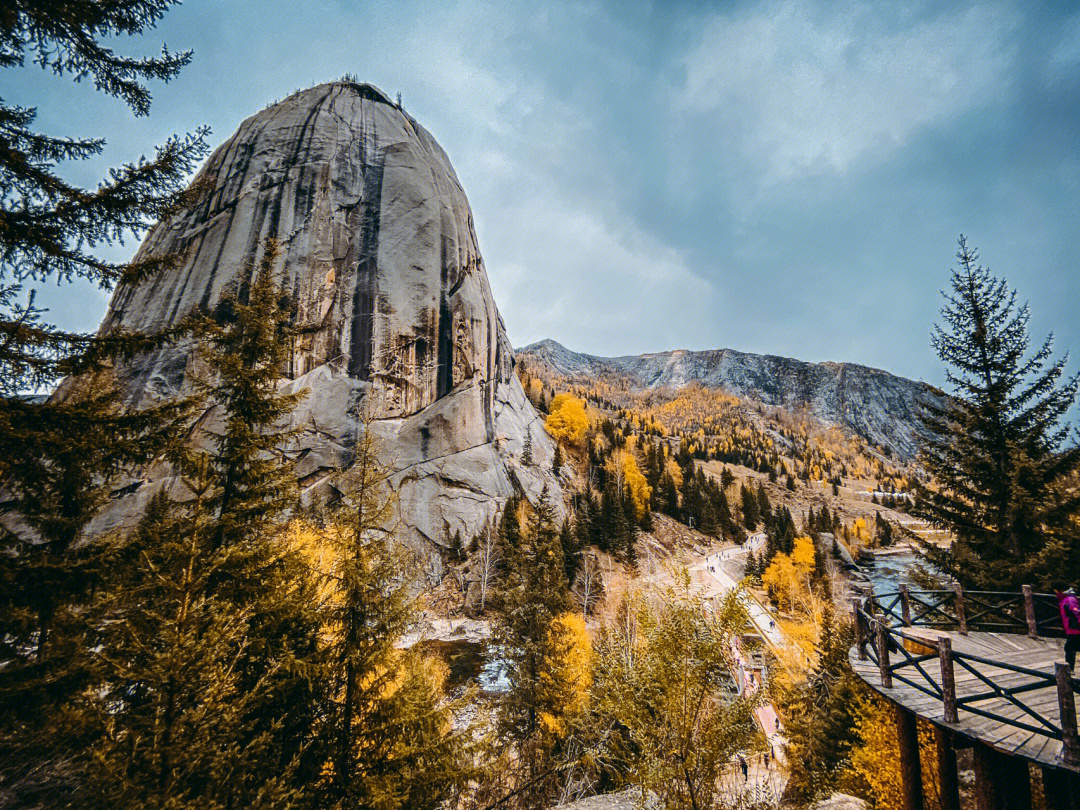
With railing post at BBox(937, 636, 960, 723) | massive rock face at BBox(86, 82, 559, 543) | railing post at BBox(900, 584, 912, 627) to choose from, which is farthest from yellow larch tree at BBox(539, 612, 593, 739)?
massive rock face at BBox(86, 82, 559, 543)

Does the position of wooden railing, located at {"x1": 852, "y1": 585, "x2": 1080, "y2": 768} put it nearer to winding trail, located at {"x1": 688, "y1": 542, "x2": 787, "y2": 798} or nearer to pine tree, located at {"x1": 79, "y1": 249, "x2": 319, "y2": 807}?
winding trail, located at {"x1": 688, "y1": 542, "x2": 787, "y2": 798}

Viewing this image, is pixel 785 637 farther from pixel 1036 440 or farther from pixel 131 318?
pixel 131 318

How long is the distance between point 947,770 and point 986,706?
1241mm

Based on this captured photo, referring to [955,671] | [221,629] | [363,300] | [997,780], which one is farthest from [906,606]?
[363,300]

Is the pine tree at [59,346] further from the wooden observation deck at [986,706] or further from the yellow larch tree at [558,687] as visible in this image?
the yellow larch tree at [558,687]

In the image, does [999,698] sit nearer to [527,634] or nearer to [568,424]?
[527,634]

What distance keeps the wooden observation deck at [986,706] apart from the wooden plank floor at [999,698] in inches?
0.5

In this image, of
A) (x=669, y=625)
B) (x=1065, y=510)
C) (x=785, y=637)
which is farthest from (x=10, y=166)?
(x=785, y=637)

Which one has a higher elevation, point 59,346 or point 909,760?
point 59,346

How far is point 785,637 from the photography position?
1096 inches

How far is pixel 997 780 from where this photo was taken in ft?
18.0

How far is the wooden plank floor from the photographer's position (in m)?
4.88

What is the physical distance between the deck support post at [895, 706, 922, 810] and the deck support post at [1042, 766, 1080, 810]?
149 cm

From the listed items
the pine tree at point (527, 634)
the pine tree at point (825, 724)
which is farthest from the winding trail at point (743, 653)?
the pine tree at point (527, 634)
